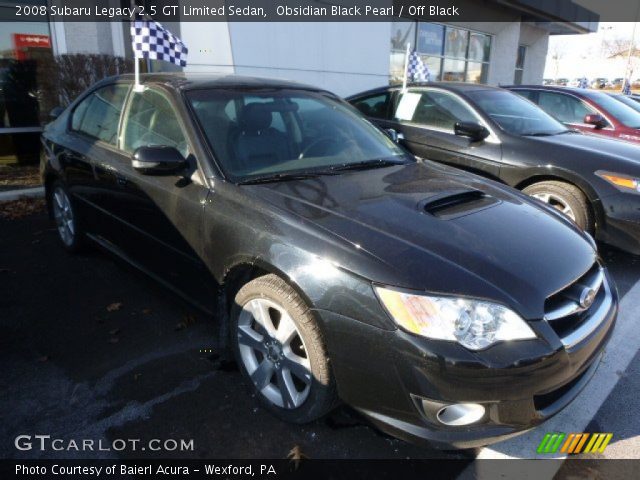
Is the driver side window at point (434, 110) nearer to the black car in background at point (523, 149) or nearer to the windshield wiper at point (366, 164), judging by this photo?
the black car in background at point (523, 149)

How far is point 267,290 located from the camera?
7.28 ft

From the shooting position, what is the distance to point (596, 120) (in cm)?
686

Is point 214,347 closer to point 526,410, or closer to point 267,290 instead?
point 267,290

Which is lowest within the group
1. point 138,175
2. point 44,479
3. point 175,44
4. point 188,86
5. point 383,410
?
point 44,479

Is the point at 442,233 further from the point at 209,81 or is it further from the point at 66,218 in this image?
the point at 66,218

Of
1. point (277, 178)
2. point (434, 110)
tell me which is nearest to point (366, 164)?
point (277, 178)

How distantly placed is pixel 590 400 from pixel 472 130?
291 cm

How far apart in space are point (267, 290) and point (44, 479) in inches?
49.2

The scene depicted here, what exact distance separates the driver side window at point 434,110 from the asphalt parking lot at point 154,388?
2.36 m

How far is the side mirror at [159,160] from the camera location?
2.61 meters

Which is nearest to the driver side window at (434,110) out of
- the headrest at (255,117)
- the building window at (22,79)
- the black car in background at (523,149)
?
the black car in background at (523,149)

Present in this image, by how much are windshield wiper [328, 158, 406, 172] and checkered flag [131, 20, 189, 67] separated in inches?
83.7

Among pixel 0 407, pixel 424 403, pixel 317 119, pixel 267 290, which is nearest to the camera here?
pixel 424 403

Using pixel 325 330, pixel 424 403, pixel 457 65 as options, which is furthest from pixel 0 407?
pixel 457 65
